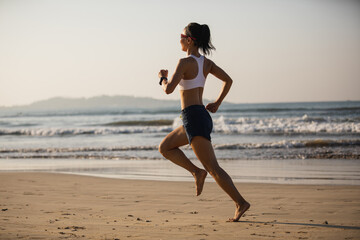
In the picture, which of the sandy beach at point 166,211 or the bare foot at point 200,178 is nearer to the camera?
the sandy beach at point 166,211

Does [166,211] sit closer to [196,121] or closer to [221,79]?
[196,121]

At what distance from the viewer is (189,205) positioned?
5.80 m

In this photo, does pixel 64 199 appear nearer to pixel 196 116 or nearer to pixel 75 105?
pixel 196 116

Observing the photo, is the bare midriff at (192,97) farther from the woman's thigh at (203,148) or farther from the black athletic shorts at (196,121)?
the woman's thigh at (203,148)

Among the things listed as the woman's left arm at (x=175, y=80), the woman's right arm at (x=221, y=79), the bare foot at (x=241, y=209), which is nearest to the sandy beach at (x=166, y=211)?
the bare foot at (x=241, y=209)

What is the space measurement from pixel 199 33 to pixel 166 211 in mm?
2259

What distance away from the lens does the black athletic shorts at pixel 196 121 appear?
424 centimetres

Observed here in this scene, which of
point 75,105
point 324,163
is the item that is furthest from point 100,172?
point 75,105

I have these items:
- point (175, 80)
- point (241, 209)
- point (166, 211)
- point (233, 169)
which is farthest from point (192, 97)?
point (233, 169)

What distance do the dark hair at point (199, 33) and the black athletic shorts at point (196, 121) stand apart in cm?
62

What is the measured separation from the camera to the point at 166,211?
17.6 feet

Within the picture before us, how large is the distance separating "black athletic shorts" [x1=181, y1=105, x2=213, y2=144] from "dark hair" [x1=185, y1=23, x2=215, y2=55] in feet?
2.03

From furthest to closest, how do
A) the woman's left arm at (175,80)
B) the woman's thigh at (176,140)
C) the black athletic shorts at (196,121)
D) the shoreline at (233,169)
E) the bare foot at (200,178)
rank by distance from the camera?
the shoreline at (233,169)
the bare foot at (200,178)
the woman's thigh at (176,140)
the black athletic shorts at (196,121)
the woman's left arm at (175,80)

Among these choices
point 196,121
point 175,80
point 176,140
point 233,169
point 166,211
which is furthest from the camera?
point 233,169
